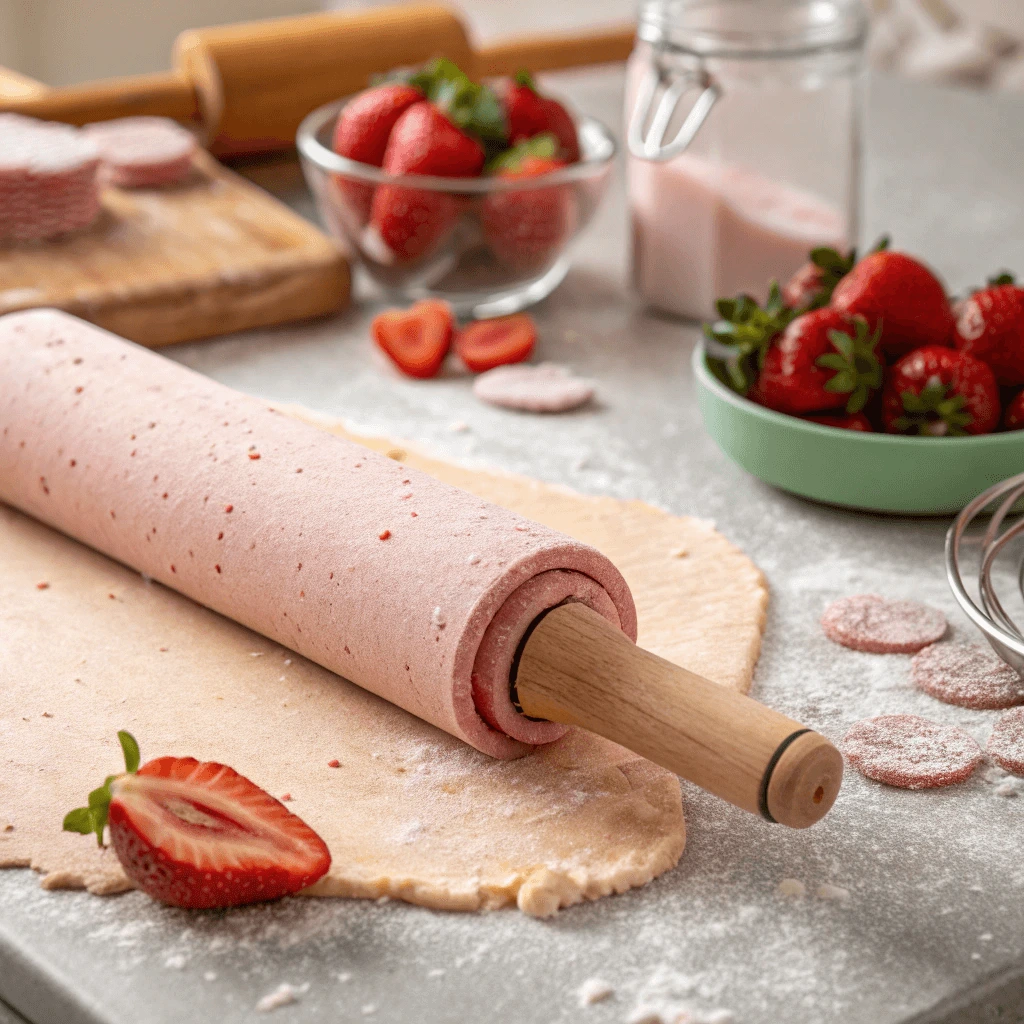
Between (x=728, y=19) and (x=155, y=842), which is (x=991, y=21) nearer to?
(x=728, y=19)

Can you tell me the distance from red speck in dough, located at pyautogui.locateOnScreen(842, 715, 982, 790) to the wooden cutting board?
2.87 ft

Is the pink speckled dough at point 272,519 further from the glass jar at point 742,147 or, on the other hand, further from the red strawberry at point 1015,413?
the glass jar at point 742,147

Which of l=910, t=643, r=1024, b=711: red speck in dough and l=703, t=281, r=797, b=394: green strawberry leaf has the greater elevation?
l=703, t=281, r=797, b=394: green strawberry leaf

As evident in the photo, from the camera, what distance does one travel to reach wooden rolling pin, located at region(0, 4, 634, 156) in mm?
1875

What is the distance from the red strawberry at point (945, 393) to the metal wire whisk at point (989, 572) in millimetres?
58

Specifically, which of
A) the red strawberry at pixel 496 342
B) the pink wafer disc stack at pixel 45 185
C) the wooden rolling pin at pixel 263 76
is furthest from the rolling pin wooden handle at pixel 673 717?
the wooden rolling pin at pixel 263 76

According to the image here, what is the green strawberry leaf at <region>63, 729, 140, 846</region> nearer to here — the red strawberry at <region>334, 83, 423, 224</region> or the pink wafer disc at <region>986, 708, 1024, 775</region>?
the pink wafer disc at <region>986, 708, 1024, 775</region>

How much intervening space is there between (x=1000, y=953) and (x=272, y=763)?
0.42 m

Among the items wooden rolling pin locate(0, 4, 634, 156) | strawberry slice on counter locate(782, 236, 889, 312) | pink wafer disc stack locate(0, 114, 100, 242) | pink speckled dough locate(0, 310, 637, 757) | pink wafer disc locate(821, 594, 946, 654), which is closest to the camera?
pink speckled dough locate(0, 310, 637, 757)

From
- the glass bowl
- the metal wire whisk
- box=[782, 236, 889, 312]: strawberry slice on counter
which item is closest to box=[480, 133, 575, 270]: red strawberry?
the glass bowl

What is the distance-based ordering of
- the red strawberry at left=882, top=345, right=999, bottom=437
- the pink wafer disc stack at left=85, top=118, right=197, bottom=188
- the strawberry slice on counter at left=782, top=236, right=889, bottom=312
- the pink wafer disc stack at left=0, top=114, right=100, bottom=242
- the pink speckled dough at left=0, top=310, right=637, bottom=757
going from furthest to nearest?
the pink wafer disc stack at left=85, top=118, right=197, bottom=188 → the pink wafer disc stack at left=0, top=114, right=100, bottom=242 → the strawberry slice on counter at left=782, top=236, right=889, bottom=312 → the red strawberry at left=882, top=345, right=999, bottom=437 → the pink speckled dough at left=0, top=310, right=637, bottom=757

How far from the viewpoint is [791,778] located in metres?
0.71

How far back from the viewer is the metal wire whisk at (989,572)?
33.9 inches

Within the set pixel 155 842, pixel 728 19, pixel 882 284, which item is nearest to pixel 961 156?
pixel 728 19
